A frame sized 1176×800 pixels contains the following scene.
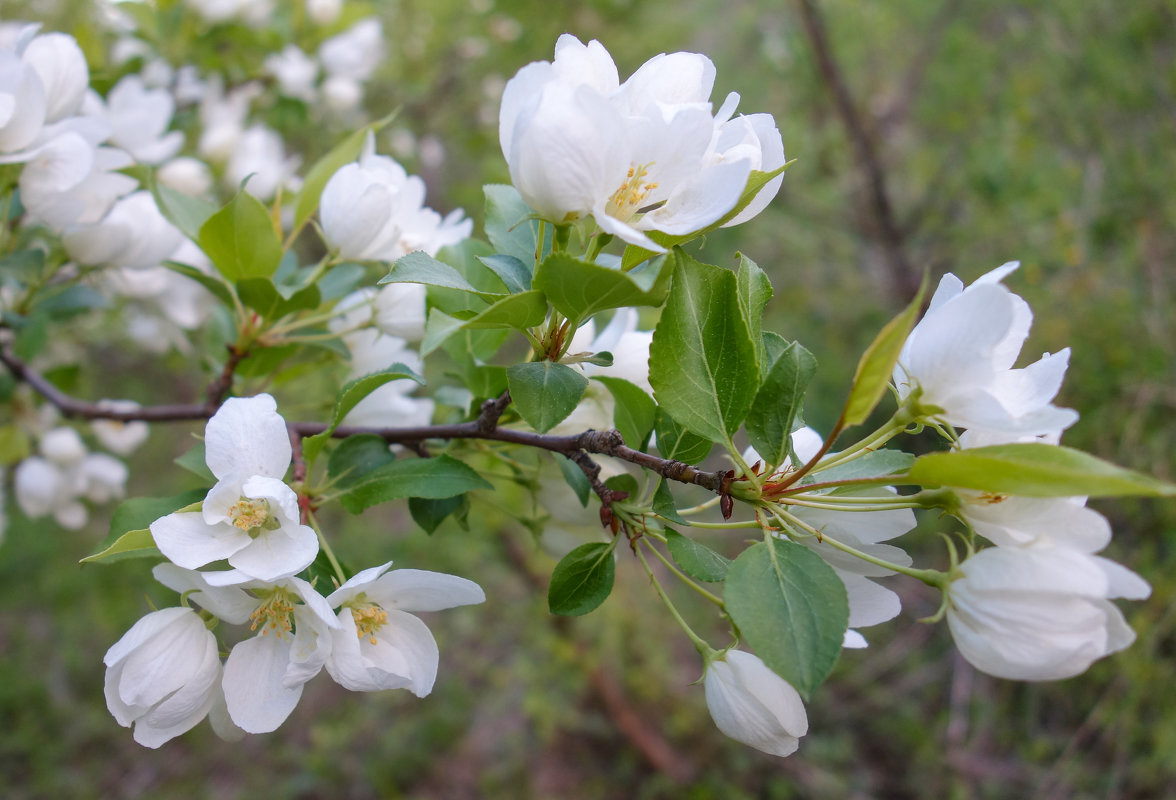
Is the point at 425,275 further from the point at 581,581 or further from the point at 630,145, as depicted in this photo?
the point at 581,581

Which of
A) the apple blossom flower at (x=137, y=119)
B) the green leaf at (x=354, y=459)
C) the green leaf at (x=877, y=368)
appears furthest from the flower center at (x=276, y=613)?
the apple blossom flower at (x=137, y=119)

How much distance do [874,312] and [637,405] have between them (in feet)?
8.63

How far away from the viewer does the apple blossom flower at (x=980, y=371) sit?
20.0 inches

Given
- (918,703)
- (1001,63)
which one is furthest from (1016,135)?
(918,703)

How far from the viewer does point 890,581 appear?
2.28 metres

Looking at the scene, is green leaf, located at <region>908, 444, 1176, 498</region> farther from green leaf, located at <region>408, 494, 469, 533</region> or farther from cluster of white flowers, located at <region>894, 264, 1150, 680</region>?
green leaf, located at <region>408, 494, 469, 533</region>

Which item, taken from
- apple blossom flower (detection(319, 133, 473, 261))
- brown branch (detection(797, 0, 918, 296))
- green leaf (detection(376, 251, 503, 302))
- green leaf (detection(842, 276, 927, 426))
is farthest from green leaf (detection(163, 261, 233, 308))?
brown branch (detection(797, 0, 918, 296))

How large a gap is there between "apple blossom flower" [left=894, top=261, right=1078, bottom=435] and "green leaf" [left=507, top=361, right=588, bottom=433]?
258 millimetres

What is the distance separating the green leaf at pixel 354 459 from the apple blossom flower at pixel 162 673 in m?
0.18

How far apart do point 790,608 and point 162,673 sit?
48cm

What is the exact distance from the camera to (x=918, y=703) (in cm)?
245

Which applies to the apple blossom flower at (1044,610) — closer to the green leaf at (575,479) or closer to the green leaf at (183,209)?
the green leaf at (575,479)

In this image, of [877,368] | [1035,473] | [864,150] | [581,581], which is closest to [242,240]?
[581,581]

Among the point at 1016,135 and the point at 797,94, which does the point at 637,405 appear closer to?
the point at 1016,135
